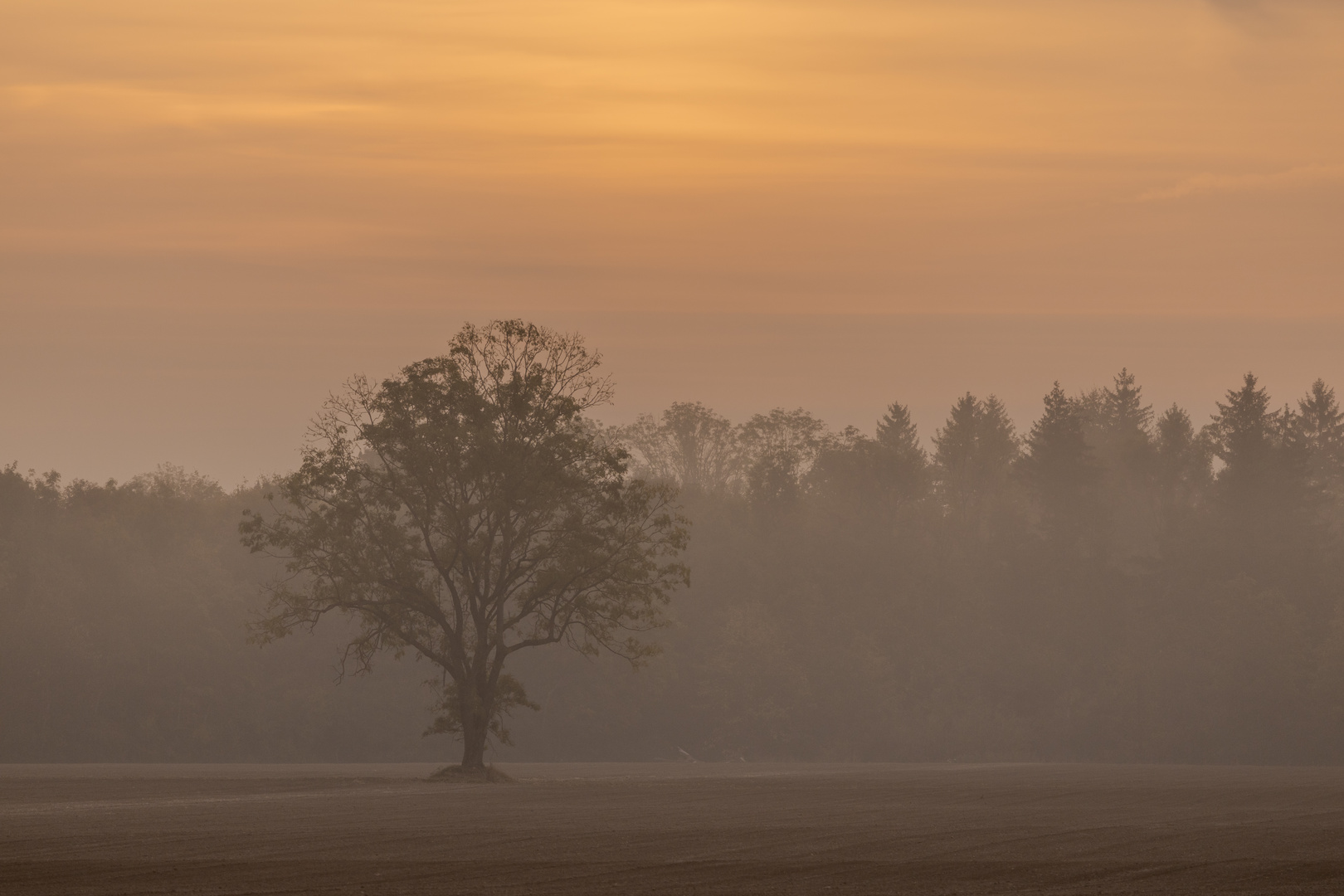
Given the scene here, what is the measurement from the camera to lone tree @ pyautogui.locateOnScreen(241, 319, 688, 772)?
62156mm

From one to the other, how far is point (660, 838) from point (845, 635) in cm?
8685

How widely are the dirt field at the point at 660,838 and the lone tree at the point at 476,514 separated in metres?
5.85

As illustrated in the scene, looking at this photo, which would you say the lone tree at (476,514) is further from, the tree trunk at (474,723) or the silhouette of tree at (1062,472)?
the silhouette of tree at (1062,472)

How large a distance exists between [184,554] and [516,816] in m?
81.4

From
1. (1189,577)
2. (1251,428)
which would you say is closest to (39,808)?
(1189,577)

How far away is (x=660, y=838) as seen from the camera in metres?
36.9

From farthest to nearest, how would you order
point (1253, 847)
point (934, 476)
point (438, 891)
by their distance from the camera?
point (934, 476), point (1253, 847), point (438, 891)

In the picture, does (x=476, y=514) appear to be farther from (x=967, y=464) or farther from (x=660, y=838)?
(x=967, y=464)

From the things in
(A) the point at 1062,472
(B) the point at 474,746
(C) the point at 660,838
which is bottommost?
(C) the point at 660,838

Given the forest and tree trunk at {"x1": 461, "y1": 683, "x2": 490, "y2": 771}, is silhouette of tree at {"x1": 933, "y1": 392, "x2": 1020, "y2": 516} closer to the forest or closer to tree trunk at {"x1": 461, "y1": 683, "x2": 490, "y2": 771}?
the forest

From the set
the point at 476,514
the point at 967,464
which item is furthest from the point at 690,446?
the point at 476,514

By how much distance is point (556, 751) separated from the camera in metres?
111

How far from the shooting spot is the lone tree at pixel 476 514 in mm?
62156

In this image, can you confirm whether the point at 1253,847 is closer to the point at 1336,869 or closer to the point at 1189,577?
the point at 1336,869
